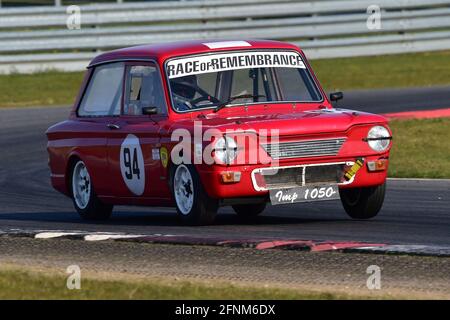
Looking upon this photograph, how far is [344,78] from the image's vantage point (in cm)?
2312

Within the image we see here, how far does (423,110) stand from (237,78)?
8501 mm

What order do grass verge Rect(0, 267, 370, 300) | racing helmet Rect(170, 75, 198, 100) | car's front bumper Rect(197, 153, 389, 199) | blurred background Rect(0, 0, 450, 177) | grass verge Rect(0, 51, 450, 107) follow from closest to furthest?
grass verge Rect(0, 267, 370, 300) < car's front bumper Rect(197, 153, 389, 199) < racing helmet Rect(170, 75, 198, 100) < grass verge Rect(0, 51, 450, 107) < blurred background Rect(0, 0, 450, 177)

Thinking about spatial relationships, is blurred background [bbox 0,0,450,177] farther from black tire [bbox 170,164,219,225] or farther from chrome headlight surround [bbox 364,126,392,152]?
black tire [bbox 170,164,219,225]

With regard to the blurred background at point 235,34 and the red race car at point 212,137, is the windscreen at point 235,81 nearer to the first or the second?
the red race car at point 212,137

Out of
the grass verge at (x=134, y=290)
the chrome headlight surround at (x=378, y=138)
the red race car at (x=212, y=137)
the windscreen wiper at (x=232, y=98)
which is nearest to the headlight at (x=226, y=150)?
the red race car at (x=212, y=137)

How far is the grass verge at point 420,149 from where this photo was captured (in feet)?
44.3

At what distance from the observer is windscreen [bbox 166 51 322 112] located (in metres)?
10.2

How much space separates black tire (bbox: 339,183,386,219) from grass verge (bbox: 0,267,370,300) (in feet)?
9.99

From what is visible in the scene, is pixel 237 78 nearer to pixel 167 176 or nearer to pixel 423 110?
pixel 167 176

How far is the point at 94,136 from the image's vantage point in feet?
35.5

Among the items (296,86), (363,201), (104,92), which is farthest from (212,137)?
(104,92)

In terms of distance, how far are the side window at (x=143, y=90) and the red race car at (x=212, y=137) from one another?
1 centimetres

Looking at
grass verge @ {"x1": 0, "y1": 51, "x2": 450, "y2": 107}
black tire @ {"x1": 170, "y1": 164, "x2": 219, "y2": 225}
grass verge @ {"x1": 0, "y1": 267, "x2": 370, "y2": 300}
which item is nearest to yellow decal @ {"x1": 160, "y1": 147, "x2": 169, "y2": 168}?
black tire @ {"x1": 170, "y1": 164, "x2": 219, "y2": 225}
